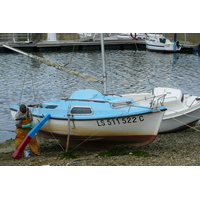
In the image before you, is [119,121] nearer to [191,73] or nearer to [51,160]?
[51,160]

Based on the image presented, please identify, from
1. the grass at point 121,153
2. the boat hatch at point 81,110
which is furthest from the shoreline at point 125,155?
the boat hatch at point 81,110

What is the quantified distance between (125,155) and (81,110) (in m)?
2.85

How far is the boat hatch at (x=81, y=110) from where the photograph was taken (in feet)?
61.0

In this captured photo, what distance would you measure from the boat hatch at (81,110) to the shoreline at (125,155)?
1.76 m

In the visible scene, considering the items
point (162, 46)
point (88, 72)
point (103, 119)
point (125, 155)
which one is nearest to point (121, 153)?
point (125, 155)

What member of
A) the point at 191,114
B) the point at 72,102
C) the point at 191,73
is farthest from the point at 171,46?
the point at 72,102

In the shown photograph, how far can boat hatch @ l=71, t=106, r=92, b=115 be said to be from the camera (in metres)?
18.6

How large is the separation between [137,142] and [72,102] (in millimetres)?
3455

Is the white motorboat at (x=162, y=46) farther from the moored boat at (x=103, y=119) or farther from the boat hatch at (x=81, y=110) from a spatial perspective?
the boat hatch at (x=81, y=110)

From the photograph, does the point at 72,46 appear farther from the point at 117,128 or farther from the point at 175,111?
the point at 117,128

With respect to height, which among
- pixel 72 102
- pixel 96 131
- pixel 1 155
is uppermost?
pixel 72 102

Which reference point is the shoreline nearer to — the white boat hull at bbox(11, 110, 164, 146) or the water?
the white boat hull at bbox(11, 110, 164, 146)

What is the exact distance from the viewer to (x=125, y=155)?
17.7 m

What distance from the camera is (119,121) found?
18.1 metres
